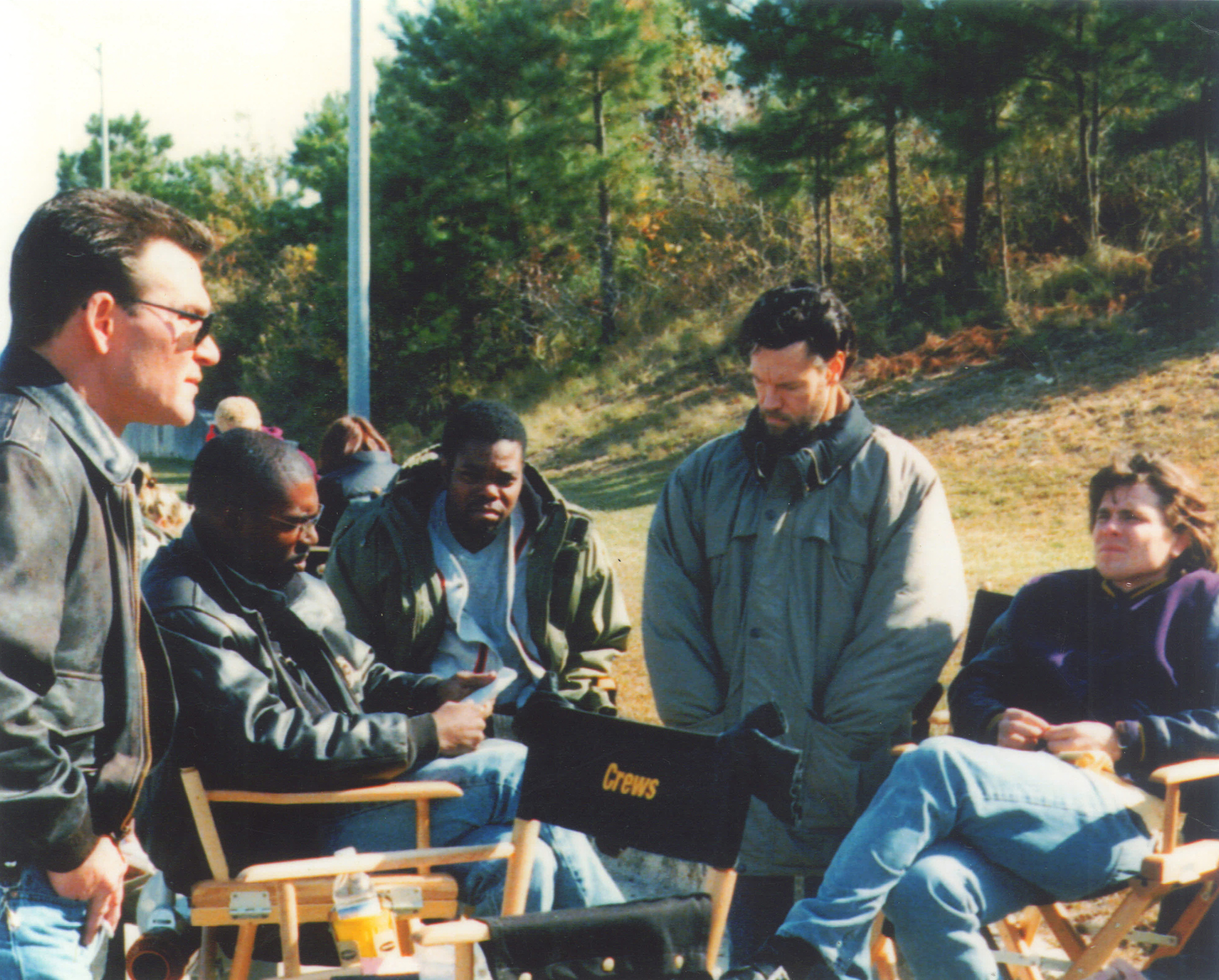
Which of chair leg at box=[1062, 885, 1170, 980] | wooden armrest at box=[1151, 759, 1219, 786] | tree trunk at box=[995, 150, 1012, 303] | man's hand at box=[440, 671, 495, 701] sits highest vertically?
tree trunk at box=[995, 150, 1012, 303]

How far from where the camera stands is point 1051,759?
2.82m

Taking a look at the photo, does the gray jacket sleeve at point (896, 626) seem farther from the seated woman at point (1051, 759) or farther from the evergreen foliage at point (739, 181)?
the evergreen foliage at point (739, 181)

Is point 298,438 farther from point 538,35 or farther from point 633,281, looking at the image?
point 538,35

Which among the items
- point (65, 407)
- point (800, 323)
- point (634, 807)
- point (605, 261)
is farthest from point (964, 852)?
point (605, 261)

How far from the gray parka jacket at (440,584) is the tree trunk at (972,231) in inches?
618

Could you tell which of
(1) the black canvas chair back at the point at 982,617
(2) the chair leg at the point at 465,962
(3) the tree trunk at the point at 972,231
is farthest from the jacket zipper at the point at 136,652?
(3) the tree trunk at the point at 972,231

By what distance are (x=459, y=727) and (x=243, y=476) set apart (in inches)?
31.6

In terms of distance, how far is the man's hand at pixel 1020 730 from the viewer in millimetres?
3008

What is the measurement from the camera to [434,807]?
308 centimetres

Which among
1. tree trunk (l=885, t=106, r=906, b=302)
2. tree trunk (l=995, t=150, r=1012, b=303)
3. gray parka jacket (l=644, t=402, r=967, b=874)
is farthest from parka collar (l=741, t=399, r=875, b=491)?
tree trunk (l=885, t=106, r=906, b=302)

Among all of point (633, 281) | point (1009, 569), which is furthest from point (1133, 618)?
point (633, 281)

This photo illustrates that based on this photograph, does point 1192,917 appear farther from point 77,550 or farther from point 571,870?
point 77,550

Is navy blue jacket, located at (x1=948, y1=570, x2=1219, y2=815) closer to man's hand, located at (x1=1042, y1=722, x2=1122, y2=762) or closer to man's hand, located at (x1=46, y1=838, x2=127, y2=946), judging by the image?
man's hand, located at (x1=1042, y1=722, x2=1122, y2=762)

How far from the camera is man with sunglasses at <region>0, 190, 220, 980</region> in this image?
1.69 meters
